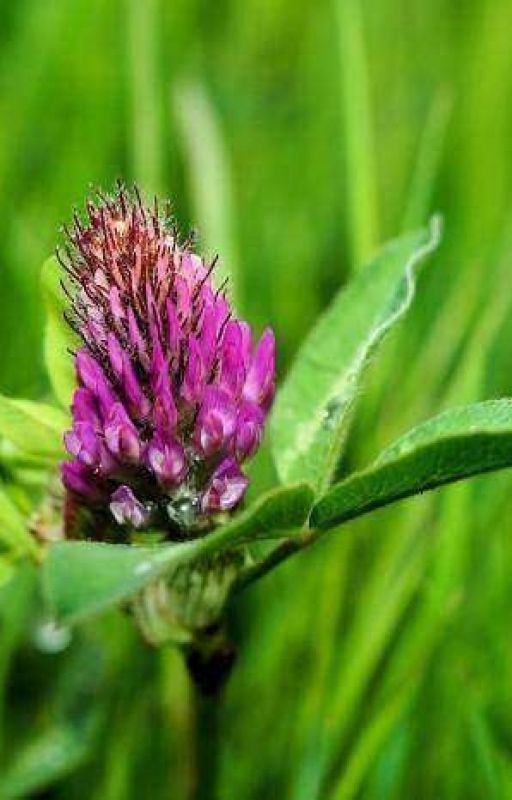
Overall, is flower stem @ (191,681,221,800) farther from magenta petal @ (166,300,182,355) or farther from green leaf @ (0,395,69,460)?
magenta petal @ (166,300,182,355)

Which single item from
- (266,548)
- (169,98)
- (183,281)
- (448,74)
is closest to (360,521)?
(266,548)

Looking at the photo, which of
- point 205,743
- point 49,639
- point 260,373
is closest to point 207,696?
point 205,743

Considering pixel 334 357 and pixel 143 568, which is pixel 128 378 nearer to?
pixel 143 568

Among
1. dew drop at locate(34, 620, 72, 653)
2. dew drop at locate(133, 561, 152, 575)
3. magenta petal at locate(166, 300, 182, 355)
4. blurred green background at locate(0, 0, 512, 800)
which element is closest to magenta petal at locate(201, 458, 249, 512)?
magenta petal at locate(166, 300, 182, 355)

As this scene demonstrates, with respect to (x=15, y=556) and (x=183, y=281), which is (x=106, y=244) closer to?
(x=183, y=281)

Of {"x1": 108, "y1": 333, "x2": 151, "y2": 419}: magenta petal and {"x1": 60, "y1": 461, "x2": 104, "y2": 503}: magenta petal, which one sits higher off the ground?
{"x1": 108, "y1": 333, "x2": 151, "y2": 419}: magenta petal

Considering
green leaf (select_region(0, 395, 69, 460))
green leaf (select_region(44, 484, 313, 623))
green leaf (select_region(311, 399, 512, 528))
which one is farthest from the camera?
green leaf (select_region(0, 395, 69, 460))

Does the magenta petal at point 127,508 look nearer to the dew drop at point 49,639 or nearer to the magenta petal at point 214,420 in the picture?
the magenta petal at point 214,420

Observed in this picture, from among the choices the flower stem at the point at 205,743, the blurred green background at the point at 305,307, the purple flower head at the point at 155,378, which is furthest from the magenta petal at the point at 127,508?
the blurred green background at the point at 305,307
